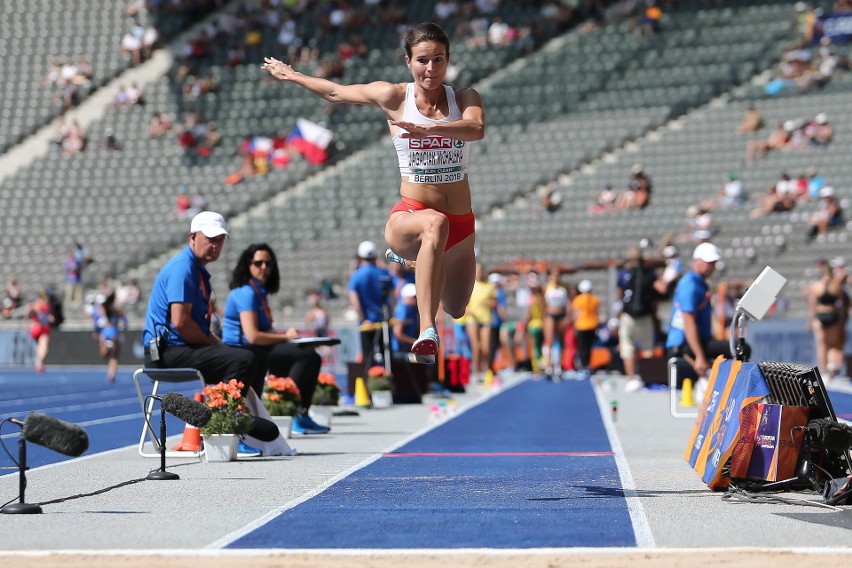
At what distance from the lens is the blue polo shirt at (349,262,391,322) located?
15094 millimetres

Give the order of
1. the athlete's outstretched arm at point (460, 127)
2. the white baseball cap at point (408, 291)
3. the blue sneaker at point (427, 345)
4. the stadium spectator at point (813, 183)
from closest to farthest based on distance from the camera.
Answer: the athlete's outstretched arm at point (460, 127)
the blue sneaker at point (427, 345)
the white baseball cap at point (408, 291)
the stadium spectator at point (813, 183)

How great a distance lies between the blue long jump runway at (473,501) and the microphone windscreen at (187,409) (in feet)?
2.66

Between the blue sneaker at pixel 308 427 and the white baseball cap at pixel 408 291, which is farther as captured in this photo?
the white baseball cap at pixel 408 291

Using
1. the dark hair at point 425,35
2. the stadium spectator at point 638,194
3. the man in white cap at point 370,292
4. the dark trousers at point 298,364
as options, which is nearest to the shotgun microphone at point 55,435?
the dark hair at point 425,35

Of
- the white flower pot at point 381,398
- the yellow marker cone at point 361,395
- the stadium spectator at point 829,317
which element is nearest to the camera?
the yellow marker cone at point 361,395

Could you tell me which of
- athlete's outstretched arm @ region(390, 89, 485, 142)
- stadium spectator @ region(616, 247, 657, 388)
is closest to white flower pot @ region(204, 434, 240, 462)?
athlete's outstretched arm @ region(390, 89, 485, 142)

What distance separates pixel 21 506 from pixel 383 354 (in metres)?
9.99

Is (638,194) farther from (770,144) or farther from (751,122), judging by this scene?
(751,122)

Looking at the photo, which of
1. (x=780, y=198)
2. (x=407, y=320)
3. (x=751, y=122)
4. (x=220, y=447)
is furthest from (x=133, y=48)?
(x=220, y=447)

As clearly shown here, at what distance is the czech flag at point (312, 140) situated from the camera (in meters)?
34.0

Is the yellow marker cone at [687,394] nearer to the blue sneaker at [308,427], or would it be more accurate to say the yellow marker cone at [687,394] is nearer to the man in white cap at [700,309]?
the man in white cap at [700,309]

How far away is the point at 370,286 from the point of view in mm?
15180

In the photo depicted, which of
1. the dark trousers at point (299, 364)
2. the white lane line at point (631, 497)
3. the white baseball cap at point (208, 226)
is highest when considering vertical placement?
the white baseball cap at point (208, 226)

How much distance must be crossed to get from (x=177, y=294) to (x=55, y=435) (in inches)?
127
